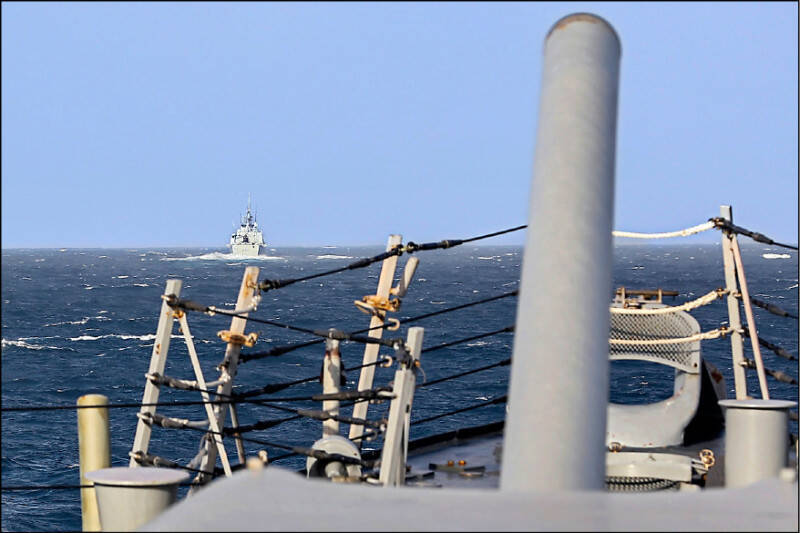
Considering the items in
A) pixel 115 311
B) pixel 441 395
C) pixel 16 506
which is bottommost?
pixel 16 506

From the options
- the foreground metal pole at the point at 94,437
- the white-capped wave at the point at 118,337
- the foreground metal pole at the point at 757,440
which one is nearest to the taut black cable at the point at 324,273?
the foreground metal pole at the point at 94,437

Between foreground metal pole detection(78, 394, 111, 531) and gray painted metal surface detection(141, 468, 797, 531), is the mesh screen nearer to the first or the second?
foreground metal pole detection(78, 394, 111, 531)

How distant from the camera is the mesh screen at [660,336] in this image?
1160 cm

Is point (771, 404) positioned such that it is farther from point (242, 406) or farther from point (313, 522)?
point (242, 406)

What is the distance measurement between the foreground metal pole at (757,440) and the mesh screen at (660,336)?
3.34 m

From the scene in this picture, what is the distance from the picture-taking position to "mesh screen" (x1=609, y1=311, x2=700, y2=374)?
11602 millimetres

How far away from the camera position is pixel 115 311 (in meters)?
93.3

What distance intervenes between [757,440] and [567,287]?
12.2 feet

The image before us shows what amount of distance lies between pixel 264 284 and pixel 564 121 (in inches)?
201

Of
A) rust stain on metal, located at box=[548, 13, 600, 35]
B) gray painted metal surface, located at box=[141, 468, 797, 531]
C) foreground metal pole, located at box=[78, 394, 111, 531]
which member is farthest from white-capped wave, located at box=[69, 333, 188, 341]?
gray painted metal surface, located at box=[141, 468, 797, 531]

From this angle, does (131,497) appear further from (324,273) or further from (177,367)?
(177,367)

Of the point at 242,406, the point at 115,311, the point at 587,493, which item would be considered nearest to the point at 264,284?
the point at 587,493

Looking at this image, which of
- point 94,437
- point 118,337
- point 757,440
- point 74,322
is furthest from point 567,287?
point 74,322

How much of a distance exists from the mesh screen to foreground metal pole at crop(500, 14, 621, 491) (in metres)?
6.37
